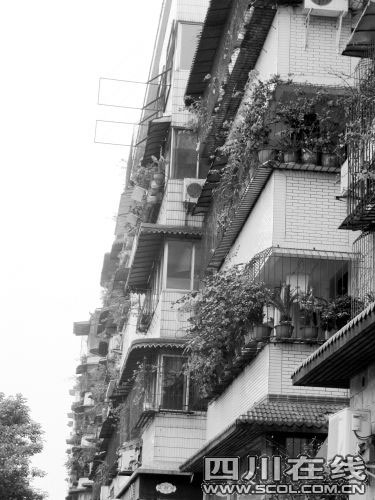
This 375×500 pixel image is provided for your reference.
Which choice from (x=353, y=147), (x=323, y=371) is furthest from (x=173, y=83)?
(x=323, y=371)

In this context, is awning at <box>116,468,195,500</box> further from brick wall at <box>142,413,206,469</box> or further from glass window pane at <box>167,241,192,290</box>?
glass window pane at <box>167,241,192,290</box>

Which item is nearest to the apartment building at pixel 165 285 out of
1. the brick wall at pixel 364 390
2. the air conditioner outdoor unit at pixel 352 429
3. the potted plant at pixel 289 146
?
the potted plant at pixel 289 146

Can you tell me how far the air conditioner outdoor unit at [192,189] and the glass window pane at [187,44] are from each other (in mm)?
3267

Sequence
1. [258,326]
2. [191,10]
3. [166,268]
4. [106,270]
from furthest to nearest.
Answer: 1. [106,270]
2. [191,10]
3. [166,268]
4. [258,326]

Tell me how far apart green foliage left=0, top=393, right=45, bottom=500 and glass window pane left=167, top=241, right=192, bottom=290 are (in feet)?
70.3

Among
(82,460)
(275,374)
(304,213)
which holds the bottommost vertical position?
(275,374)

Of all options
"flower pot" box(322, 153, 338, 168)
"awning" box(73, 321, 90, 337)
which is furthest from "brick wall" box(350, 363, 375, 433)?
"awning" box(73, 321, 90, 337)

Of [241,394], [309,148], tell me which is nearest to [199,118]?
[309,148]

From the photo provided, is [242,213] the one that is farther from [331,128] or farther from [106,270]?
[106,270]

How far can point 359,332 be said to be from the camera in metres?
12.9

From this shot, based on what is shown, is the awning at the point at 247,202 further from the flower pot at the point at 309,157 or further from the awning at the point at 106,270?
the awning at the point at 106,270

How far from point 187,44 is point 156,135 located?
93.1 inches

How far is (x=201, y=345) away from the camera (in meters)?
21.6

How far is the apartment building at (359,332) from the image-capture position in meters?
13.5
